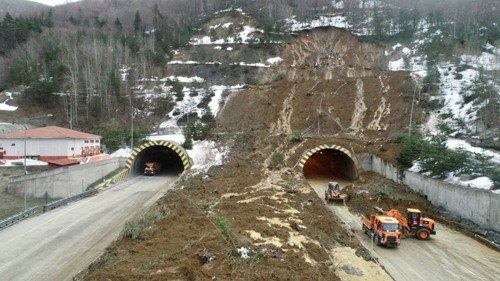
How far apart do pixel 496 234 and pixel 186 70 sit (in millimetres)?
55961

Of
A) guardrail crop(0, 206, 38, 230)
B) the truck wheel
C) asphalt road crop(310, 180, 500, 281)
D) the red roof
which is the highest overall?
the red roof

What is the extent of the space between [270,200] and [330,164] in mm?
20929

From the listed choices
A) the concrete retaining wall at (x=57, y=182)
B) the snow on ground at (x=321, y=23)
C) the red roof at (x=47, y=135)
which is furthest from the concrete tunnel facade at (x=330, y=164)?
the snow on ground at (x=321, y=23)

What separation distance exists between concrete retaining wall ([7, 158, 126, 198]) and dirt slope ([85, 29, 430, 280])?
9.10 metres

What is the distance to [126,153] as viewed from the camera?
42375 millimetres

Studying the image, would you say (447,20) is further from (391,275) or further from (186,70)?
(391,275)

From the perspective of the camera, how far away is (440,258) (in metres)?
16.7

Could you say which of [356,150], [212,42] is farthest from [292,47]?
[356,150]

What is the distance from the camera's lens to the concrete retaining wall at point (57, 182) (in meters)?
28.9

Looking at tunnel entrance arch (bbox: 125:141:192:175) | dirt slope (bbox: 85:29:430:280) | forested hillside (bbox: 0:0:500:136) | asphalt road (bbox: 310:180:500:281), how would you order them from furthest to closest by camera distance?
1. forested hillside (bbox: 0:0:500:136)
2. tunnel entrance arch (bbox: 125:141:192:175)
3. asphalt road (bbox: 310:180:500:281)
4. dirt slope (bbox: 85:29:430:280)

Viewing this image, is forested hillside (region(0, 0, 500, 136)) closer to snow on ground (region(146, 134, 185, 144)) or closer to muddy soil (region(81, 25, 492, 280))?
snow on ground (region(146, 134, 185, 144))

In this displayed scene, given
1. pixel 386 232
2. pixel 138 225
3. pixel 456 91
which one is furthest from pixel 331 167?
pixel 138 225

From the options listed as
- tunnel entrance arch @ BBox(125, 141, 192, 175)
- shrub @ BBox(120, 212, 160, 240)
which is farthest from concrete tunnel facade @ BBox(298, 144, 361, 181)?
shrub @ BBox(120, 212, 160, 240)

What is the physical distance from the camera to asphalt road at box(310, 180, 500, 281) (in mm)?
14875
